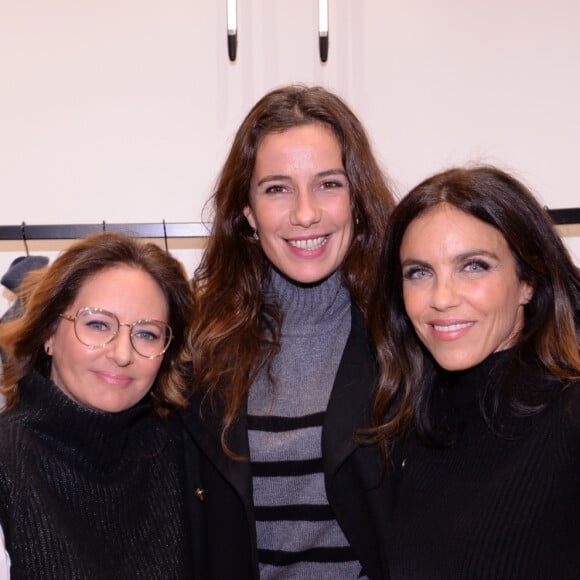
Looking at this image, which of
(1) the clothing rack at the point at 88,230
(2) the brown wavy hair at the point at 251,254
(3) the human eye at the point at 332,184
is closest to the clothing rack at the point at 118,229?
(1) the clothing rack at the point at 88,230

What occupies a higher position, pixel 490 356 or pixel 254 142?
pixel 254 142

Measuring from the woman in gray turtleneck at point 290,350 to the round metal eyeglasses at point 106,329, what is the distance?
0.66 feet

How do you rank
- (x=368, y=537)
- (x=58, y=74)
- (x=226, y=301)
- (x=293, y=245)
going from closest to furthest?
(x=368, y=537) < (x=293, y=245) < (x=226, y=301) < (x=58, y=74)

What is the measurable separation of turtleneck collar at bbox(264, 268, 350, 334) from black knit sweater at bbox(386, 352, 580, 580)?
47 centimetres

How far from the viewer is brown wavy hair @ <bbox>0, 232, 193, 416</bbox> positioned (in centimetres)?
210

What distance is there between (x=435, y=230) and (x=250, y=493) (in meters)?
Result: 0.79

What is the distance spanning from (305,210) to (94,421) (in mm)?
739

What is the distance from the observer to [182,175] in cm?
324

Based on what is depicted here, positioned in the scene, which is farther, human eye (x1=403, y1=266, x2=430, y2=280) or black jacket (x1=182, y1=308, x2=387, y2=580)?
black jacket (x1=182, y1=308, x2=387, y2=580)

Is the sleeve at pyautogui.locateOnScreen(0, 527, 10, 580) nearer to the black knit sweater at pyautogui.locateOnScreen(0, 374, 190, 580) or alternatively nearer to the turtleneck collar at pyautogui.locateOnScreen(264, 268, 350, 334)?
the black knit sweater at pyautogui.locateOnScreen(0, 374, 190, 580)

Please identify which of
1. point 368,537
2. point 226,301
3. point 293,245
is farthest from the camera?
point 226,301

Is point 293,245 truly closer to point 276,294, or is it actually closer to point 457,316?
point 276,294

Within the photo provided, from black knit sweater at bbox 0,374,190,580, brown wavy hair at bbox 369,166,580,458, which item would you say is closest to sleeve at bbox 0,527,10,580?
black knit sweater at bbox 0,374,190,580

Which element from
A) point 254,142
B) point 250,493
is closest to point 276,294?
point 254,142
